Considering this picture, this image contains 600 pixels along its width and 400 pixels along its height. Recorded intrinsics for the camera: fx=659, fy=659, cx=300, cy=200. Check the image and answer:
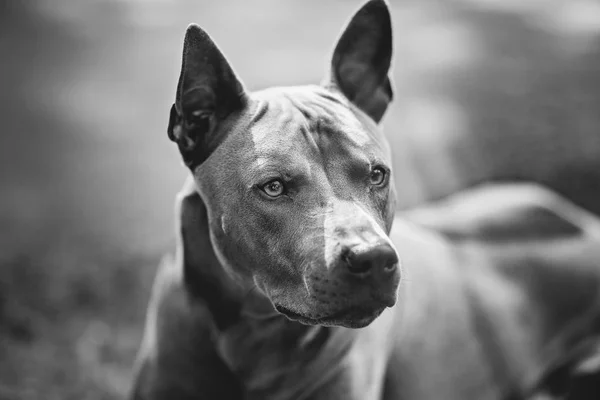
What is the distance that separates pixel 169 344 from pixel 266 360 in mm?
333

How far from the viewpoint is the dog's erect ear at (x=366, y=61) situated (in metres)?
2.12

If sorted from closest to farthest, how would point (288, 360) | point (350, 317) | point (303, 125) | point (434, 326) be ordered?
point (350, 317)
point (303, 125)
point (288, 360)
point (434, 326)

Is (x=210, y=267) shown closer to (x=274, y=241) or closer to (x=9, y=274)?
(x=274, y=241)

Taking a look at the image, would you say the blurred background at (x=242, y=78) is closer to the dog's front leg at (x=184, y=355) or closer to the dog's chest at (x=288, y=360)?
the dog's front leg at (x=184, y=355)

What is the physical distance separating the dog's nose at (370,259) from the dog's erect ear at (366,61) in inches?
28.3

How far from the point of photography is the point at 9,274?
406 centimetres

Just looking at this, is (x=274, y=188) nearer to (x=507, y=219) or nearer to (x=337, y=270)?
(x=337, y=270)

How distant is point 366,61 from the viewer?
2.18 metres

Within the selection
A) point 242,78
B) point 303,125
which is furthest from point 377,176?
point 242,78

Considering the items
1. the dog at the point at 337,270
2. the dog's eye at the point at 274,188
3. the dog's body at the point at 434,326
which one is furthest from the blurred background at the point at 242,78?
the dog's eye at the point at 274,188

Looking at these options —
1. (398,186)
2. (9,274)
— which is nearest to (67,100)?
(9,274)

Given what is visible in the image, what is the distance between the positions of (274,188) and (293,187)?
0.05 metres

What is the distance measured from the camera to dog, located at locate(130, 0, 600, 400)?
5.63 feet

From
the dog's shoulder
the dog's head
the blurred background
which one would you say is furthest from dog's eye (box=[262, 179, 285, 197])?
the blurred background
